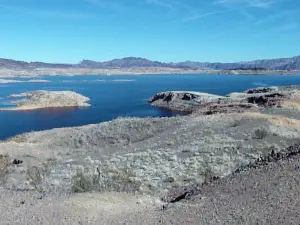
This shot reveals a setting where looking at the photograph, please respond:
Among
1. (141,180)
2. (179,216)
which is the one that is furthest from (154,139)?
(179,216)

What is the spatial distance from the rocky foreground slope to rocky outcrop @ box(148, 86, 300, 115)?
1938 centimetres

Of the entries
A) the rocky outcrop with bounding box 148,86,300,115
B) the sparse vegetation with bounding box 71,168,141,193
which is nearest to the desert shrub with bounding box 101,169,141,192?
the sparse vegetation with bounding box 71,168,141,193

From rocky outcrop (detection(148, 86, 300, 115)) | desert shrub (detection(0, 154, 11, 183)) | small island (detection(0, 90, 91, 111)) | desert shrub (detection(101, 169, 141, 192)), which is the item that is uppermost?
desert shrub (detection(101, 169, 141, 192))

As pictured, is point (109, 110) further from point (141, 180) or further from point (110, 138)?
point (141, 180)

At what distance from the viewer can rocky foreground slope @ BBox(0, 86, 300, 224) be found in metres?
Answer: 13.5

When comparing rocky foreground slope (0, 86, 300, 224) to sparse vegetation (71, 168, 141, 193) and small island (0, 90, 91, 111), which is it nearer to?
sparse vegetation (71, 168, 141, 193)

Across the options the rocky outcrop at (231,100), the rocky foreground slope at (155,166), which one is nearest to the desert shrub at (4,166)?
the rocky foreground slope at (155,166)

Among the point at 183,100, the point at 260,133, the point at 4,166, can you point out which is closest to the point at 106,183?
the point at 4,166

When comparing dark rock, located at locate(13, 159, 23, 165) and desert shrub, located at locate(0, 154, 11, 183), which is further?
dark rock, located at locate(13, 159, 23, 165)

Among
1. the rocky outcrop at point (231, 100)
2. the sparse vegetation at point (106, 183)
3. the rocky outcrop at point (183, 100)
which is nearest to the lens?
the sparse vegetation at point (106, 183)

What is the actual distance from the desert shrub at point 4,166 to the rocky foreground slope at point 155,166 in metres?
0.07

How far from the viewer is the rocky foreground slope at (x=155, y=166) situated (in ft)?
44.2

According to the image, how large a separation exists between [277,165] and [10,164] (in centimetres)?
1602

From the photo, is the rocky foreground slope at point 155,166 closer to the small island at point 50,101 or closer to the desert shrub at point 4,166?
the desert shrub at point 4,166
